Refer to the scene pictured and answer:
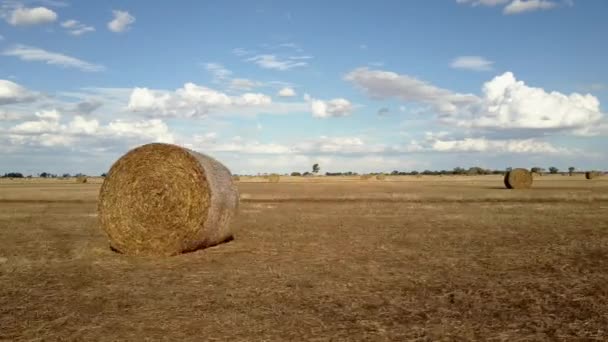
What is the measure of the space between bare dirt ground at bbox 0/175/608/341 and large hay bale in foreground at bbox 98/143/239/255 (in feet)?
1.73

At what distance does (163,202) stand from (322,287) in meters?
5.88

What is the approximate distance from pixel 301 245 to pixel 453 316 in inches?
264

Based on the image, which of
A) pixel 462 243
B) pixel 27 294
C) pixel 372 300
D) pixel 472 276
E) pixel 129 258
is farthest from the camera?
pixel 462 243

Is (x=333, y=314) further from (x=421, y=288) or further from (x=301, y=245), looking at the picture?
(x=301, y=245)

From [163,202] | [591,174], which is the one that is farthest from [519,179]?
[591,174]

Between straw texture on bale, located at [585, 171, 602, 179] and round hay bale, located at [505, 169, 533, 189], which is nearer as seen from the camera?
round hay bale, located at [505, 169, 533, 189]

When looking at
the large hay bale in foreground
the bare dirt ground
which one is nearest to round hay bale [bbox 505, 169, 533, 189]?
the bare dirt ground

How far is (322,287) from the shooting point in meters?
8.85

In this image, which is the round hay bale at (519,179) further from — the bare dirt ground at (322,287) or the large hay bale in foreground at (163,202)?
the large hay bale in foreground at (163,202)

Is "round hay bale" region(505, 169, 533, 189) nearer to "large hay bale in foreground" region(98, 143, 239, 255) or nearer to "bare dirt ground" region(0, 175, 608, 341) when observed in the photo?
"bare dirt ground" region(0, 175, 608, 341)

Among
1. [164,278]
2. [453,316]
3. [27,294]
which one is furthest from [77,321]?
[453,316]

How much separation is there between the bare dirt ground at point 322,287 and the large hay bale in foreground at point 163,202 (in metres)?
0.53

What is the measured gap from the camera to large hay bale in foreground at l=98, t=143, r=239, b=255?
506 inches

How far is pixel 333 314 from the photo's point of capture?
23.8 ft
